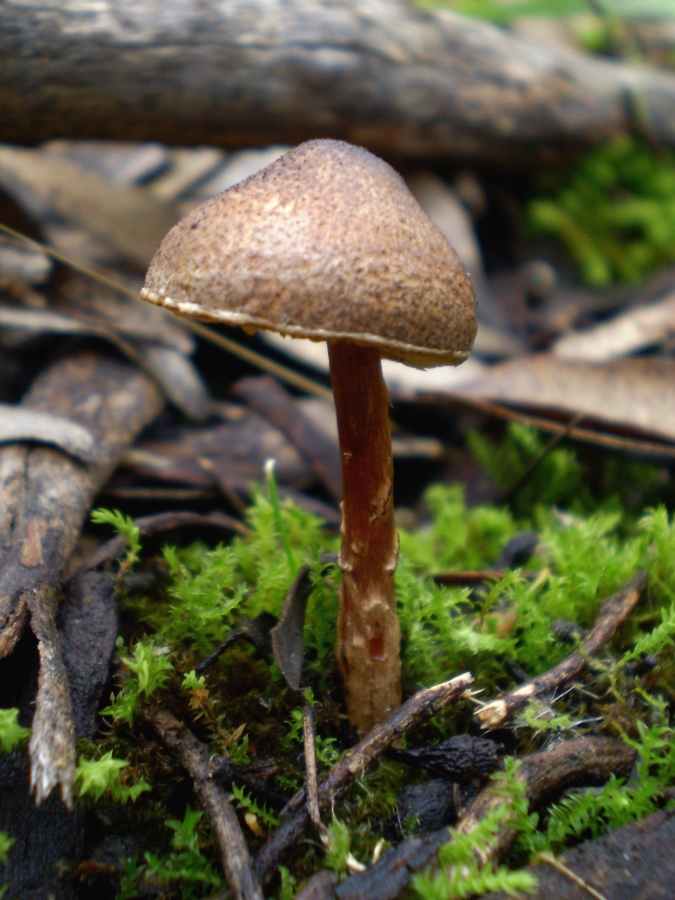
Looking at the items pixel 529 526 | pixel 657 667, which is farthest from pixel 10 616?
pixel 529 526

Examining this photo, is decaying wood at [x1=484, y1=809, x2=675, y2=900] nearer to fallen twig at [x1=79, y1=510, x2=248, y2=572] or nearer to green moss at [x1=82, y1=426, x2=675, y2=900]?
green moss at [x1=82, y1=426, x2=675, y2=900]

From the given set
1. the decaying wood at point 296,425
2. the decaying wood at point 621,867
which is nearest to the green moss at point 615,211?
the decaying wood at point 296,425

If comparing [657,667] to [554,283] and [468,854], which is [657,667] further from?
[554,283]

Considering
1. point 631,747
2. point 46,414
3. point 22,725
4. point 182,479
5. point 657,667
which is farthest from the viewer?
point 182,479

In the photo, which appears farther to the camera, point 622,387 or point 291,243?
point 622,387

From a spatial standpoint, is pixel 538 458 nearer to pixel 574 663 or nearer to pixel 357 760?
pixel 574 663

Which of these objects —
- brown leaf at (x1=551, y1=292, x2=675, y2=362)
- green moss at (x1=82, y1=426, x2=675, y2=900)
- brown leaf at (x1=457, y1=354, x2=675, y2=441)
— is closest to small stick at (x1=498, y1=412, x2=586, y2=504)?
brown leaf at (x1=457, y1=354, x2=675, y2=441)
